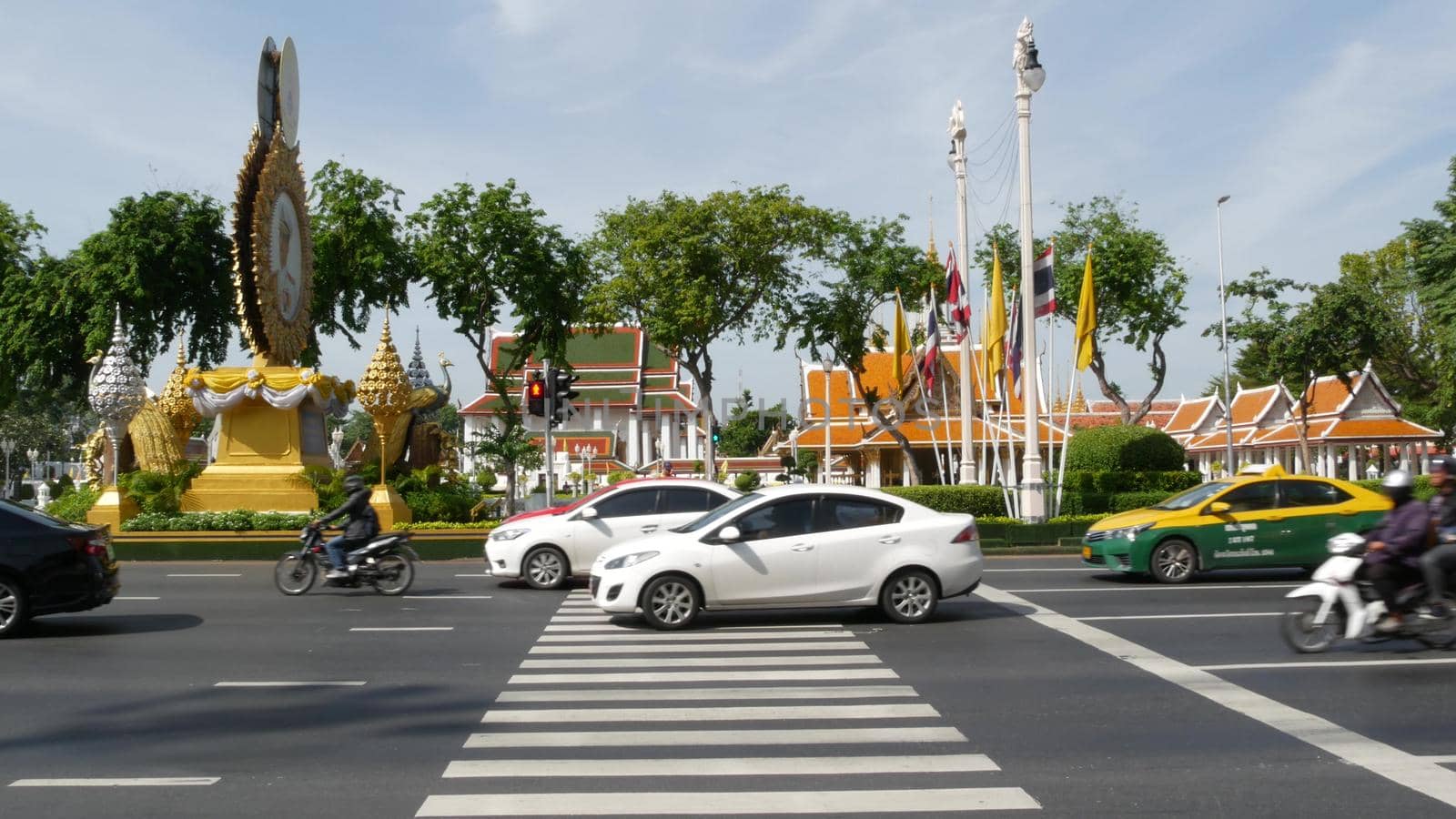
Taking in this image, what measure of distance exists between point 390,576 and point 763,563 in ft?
20.3

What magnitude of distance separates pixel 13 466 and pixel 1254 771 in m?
104

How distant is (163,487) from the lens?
2697 centimetres

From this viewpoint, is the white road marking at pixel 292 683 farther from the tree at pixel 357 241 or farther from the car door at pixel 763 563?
the tree at pixel 357 241

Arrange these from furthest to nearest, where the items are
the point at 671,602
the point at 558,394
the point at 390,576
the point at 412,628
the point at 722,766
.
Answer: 1. the point at 558,394
2. the point at 390,576
3. the point at 412,628
4. the point at 671,602
5. the point at 722,766

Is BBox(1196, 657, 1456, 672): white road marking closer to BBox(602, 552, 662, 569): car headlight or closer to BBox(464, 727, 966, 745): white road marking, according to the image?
BBox(464, 727, 966, 745): white road marking

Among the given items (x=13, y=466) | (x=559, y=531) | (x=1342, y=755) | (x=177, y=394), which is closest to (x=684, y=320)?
(x=177, y=394)

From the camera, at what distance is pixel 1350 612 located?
1059cm

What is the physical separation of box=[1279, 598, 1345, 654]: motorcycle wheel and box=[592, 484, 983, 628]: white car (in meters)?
3.32

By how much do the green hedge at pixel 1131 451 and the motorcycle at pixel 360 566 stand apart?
786 inches

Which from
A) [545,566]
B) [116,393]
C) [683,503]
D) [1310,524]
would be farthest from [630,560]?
[116,393]

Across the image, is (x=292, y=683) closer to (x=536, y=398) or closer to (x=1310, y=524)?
(x=536, y=398)

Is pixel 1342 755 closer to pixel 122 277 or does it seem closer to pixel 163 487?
pixel 163 487

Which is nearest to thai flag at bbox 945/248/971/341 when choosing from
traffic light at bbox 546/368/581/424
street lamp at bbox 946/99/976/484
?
street lamp at bbox 946/99/976/484

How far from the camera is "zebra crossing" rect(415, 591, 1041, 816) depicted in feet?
20.8
